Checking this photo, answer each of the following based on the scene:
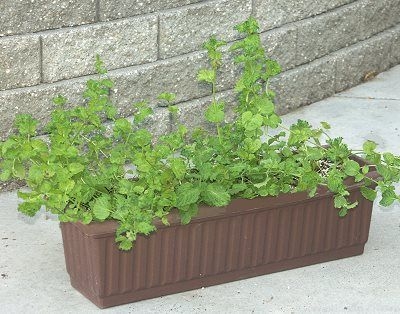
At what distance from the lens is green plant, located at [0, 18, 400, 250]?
4895 millimetres

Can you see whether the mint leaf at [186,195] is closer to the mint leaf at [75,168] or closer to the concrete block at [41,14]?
the mint leaf at [75,168]

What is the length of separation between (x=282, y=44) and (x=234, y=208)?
243 centimetres

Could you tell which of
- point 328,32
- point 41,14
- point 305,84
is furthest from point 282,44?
point 41,14

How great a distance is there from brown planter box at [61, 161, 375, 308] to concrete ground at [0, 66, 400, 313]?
5cm

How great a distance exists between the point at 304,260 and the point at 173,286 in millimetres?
658

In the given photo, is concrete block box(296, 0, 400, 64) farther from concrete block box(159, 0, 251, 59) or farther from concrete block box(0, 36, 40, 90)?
concrete block box(0, 36, 40, 90)

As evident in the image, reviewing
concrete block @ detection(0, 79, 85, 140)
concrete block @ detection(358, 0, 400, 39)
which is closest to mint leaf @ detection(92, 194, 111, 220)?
concrete block @ detection(0, 79, 85, 140)

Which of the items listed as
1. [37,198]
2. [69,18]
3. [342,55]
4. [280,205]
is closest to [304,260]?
[280,205]

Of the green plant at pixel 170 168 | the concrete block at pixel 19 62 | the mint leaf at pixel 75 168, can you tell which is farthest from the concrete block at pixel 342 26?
the mint leaf at pixel 75 168

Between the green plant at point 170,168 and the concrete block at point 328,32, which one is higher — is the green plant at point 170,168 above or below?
above

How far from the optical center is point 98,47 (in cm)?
639

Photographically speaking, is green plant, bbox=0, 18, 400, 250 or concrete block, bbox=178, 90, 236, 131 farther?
concrete block, bbox=178, 90, 236, 131

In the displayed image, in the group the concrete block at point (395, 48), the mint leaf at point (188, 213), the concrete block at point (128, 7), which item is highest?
the concrete block at point (128, 7)

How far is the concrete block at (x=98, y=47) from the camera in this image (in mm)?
6211
